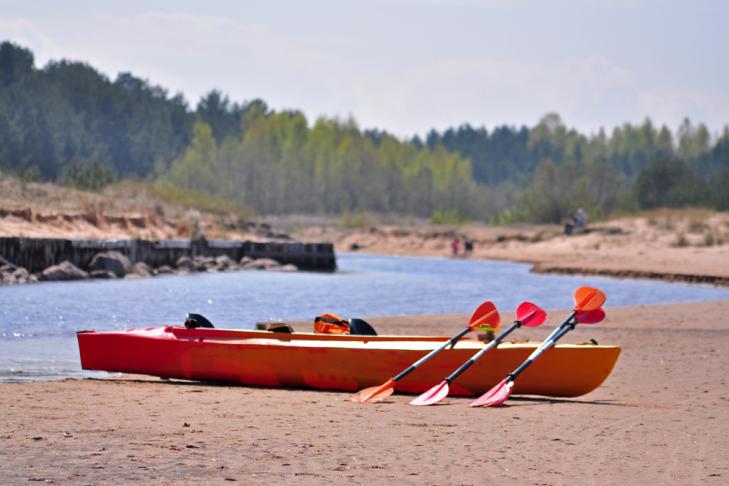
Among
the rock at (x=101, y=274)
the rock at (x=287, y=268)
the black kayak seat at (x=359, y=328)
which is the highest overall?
the black kayak seat at (x=359, y=328)

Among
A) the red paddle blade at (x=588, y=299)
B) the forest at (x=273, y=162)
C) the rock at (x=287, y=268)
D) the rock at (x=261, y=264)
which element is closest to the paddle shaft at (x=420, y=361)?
the red paddle blade at (x=588, y=299)

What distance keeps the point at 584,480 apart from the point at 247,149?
119 metres

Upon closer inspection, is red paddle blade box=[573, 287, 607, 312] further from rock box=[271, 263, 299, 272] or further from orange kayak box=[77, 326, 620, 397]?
rock box=[271, 263, 299, 272]

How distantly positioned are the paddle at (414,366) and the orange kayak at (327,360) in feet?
0.36

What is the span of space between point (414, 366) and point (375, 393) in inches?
23.6

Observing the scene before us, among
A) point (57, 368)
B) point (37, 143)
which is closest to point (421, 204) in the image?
point (37, 143)

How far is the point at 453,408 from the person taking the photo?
1159cm

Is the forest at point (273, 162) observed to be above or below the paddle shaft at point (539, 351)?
above

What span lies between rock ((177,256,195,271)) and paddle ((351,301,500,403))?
107 ft

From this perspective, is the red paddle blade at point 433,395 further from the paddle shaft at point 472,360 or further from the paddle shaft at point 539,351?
the paddle shaft at point 539,351

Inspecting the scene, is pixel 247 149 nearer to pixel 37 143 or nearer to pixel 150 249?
pixel 37 143

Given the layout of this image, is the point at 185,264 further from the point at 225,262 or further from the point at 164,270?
the point at 225,262

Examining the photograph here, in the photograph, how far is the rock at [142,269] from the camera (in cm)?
4053

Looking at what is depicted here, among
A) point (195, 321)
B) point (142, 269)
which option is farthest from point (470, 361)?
point (142, 269)
